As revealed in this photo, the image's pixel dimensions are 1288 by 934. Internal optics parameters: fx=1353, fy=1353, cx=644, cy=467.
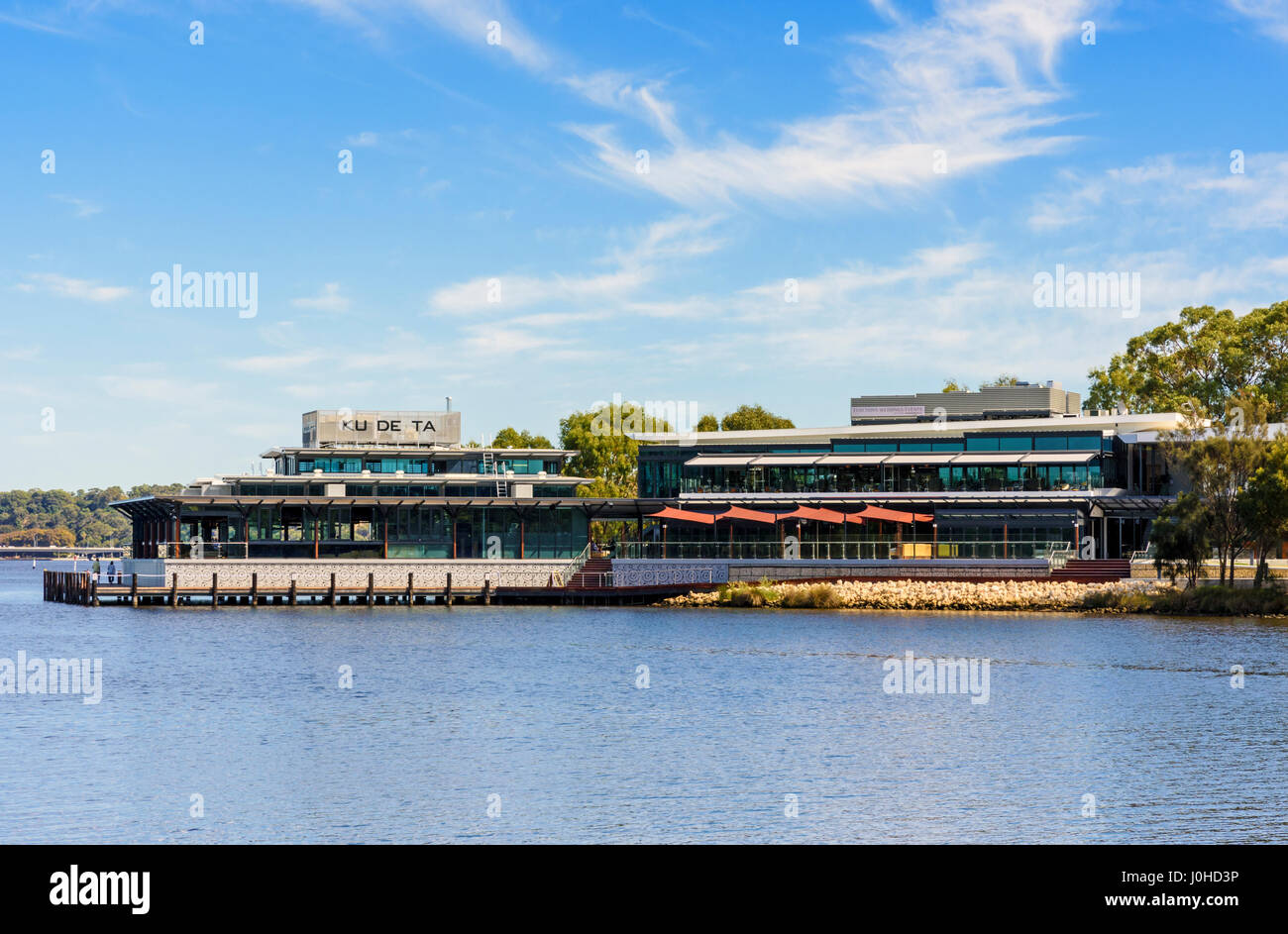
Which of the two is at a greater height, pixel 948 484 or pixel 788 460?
pixel 788 460

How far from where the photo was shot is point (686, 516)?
88688mm

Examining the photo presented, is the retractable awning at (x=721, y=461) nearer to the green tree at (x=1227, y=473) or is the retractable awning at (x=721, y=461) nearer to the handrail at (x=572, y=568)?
the handrail at (x=572, y=568)

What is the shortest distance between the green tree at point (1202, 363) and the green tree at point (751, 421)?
96.6 feet

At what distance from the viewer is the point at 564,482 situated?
9962cm

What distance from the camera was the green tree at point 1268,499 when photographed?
71.3 m

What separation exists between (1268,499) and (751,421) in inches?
2531

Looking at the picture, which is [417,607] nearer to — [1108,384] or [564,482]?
[564,482]

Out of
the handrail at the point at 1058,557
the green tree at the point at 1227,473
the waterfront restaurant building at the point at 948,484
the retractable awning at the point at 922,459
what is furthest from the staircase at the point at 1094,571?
the retractable awning at the point at 922,459

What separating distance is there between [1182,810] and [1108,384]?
321 ft

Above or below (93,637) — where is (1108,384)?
above

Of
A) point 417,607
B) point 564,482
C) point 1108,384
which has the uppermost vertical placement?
point 1108,384

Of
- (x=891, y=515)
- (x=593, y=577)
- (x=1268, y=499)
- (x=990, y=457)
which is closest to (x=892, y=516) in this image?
(x=891, y=515)

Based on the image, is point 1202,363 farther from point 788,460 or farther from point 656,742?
point 656,742

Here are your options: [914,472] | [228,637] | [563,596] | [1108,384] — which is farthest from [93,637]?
[1108,384]
